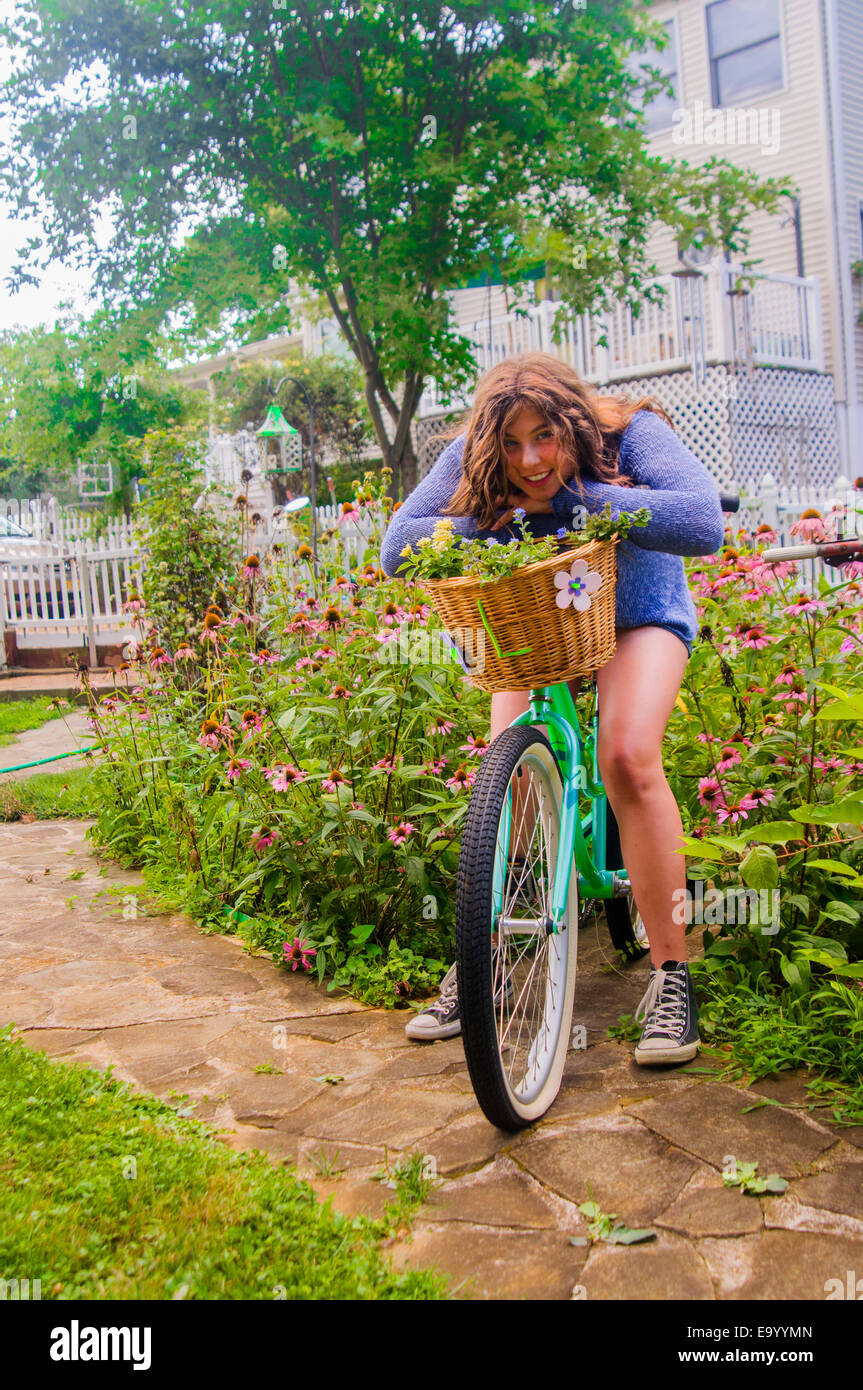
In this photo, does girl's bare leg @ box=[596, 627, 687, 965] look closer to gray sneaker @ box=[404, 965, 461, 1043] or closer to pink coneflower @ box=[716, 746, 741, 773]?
pink coneflower @ box=[716, 746, 741, 773]

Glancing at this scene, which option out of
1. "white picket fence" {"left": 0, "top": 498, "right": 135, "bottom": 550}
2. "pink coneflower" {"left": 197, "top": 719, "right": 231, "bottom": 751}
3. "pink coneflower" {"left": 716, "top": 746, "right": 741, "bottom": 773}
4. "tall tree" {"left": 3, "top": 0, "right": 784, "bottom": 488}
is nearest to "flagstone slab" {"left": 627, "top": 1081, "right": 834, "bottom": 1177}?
"pink coneflower" {"left": 716, "top": 746, "right": 741, "bottom": 773}

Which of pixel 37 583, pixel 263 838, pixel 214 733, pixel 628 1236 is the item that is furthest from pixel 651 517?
pixel 37 583

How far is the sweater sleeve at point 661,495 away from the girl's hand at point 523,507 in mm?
24

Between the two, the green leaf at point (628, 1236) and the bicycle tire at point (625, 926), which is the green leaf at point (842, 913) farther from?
the green leaf at point (628, 1236)

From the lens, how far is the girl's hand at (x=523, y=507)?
2.31m

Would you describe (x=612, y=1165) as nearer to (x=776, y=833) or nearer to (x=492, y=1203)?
(x=492, y=1203)

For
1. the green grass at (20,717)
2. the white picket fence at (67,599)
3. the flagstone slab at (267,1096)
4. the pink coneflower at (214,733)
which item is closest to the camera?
the flagstone slab at (267,1096)

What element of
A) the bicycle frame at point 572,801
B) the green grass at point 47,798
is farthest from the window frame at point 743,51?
the bicycle frame at point 572,801

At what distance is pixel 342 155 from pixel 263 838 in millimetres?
8198

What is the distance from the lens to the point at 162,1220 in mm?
1747

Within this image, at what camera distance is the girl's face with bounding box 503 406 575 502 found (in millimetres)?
2229

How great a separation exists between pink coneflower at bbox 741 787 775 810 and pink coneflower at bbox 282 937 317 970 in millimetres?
1297

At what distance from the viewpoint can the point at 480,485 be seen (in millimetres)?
2307

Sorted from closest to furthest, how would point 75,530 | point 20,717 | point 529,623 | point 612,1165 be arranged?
point 612,1165 < point 529,623 < point 20,717 < point 75,530
